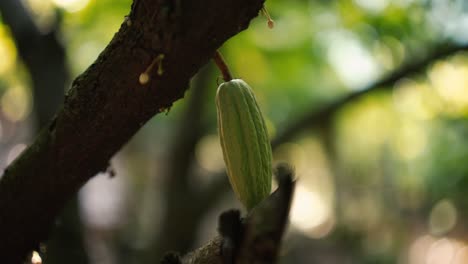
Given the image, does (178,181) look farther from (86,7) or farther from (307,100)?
(307,100)

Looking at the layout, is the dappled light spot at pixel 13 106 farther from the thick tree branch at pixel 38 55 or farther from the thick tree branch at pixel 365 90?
the thick tree branch at pixel 38 55

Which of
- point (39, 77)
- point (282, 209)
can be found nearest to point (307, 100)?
point (39, 77)

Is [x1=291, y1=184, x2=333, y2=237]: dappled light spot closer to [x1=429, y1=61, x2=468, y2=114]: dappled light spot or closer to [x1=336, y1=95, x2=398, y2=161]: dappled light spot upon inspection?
[x1=336, y1=95, x2=398, y2=161]: dappled light spot

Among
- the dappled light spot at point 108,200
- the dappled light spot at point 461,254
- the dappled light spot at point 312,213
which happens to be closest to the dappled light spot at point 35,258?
the dappled light spot at point 108,200

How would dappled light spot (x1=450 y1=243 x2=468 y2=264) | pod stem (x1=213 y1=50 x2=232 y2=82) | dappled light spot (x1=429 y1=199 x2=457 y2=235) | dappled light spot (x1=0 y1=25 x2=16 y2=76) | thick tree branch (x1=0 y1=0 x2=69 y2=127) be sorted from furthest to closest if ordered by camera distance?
dappled light spot (x1=450 y1=243 x2=468 y2=264), dappled light spot (x1=429 y1=199 x2=457 y2=235), dappled light spot (x1=0 y1=25 x2=16 y2=76), thick tree branch (x1=0 y1=0 x2=69 y2=127), pod stem (x1=213 y1=50 x2=232 y2=82)

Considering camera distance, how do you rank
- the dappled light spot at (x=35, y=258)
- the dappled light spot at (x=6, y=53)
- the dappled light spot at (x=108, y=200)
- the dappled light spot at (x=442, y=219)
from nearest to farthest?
the dappled light spot at (x=35, y=258) → the dappled light spot at (x=6, y=53) → the dappled light spot at (x=108, y=200) → the dappled light spot at (x=442, y=219)

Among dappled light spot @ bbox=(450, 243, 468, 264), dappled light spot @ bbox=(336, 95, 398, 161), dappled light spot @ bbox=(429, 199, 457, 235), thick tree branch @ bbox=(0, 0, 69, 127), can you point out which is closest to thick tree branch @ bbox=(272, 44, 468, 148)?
thick tree branch @ bbox=(0, 0, 69, 127)

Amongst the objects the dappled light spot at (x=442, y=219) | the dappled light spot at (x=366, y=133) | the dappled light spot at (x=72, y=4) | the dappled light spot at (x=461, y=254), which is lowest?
the dappled light spot at (x=72, y=4)
